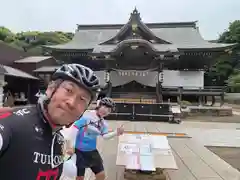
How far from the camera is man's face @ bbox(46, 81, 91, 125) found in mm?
1251

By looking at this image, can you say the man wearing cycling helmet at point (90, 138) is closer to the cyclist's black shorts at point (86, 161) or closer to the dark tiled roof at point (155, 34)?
the cyclist's black shorts at point (86, 161)

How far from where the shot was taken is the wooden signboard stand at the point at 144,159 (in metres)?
4.04

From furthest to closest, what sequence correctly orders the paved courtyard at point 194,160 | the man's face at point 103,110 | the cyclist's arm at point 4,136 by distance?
1. the paved courtyard at point 194,160
2. the man's face at point 103,110
3. the cyclist's arm at point 4,136

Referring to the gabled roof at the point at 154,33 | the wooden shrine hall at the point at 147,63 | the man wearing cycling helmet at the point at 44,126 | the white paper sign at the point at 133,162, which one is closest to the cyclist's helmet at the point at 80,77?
the man wearing cycling helmet at the point at 44,126

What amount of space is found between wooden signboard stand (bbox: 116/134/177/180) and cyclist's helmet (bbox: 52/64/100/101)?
2.98 metres

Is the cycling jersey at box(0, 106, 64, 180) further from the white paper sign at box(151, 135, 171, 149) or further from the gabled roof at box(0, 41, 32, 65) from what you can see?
the gabled roof at box(0, 41, 32, 65)

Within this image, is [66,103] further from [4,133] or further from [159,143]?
[159,143]

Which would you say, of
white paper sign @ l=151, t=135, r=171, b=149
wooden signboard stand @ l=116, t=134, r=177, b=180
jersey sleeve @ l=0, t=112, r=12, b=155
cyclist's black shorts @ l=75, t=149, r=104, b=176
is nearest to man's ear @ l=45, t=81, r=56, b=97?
jersey sleeve @ l=0, t=112, r=12, b=155

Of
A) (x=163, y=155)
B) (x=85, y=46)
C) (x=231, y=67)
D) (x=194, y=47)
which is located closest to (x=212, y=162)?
(x=163, y=155)

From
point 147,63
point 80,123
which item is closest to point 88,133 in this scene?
point 80,123

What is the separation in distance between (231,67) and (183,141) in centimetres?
2796

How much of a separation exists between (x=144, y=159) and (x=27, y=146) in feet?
11.0

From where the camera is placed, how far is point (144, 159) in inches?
165

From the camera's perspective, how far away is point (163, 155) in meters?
4.36
